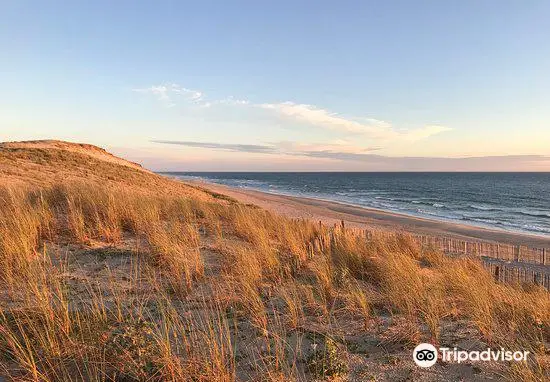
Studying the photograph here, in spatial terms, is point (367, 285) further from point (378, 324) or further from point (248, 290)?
point (248, 290)

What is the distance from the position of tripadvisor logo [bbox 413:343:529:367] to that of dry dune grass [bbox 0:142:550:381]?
0.40 feet

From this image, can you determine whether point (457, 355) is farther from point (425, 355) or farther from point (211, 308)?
point (211, 308)

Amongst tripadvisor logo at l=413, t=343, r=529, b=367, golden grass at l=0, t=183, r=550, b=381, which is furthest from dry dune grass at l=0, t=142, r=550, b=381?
tripadvisor logo at l=413, t=343, r=529, b=367

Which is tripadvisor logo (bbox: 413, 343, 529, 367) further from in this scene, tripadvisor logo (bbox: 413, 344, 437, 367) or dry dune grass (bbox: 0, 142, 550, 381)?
dry dune grass (bbox: 0, 142, 550, 381)

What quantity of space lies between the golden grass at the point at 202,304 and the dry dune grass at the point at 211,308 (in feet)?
0.07

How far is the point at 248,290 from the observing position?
4559 mm

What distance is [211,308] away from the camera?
12.4 feet

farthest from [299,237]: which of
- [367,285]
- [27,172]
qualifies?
[27,172]

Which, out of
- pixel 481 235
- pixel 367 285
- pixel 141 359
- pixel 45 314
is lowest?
pixel 481 235

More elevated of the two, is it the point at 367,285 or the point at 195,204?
the point at 195,204

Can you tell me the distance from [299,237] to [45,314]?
624 centimetres

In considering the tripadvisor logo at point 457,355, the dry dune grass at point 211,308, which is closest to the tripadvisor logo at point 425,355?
the tripadvisor logo at point 457,355

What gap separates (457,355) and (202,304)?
3.03 metres

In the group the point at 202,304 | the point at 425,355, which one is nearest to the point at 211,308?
the point at 202,304
